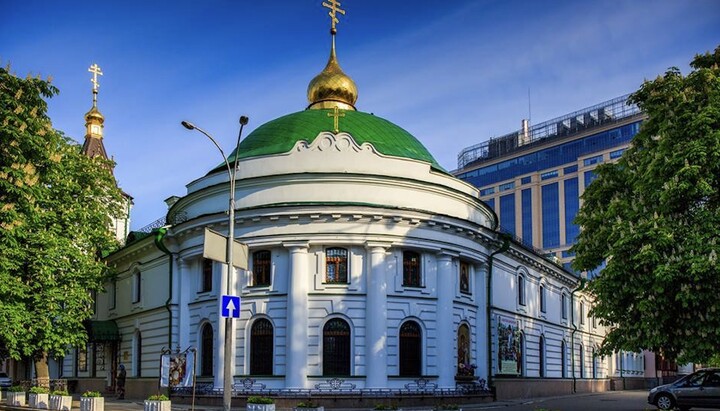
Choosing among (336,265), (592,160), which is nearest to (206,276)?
(336,265)

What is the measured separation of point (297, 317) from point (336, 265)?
2409mm

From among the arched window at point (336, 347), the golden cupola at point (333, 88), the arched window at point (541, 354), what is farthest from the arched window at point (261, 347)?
the arched window at point (541, 354)

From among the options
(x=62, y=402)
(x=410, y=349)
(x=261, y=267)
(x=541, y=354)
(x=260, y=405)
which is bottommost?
(x=62, y=402)

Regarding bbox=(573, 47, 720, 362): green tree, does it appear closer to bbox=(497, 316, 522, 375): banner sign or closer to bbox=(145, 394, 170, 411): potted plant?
bbox=(497, 316, 522, 375): banner sign

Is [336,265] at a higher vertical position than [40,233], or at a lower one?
lower

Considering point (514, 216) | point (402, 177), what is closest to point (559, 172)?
point (514, 216)

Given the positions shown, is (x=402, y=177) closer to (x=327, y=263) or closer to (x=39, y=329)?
(x=327, y=263)

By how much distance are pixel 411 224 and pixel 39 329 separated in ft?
49.5

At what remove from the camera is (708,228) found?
839 inches

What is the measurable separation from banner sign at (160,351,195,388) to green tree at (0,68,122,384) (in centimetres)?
A: 1001

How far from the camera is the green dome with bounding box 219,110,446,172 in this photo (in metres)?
30.9

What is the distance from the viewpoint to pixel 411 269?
2903 centimetres

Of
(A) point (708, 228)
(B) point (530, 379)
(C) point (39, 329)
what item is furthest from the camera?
(B) point (530, 379)

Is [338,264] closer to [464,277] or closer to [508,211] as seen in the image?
[464,277]
